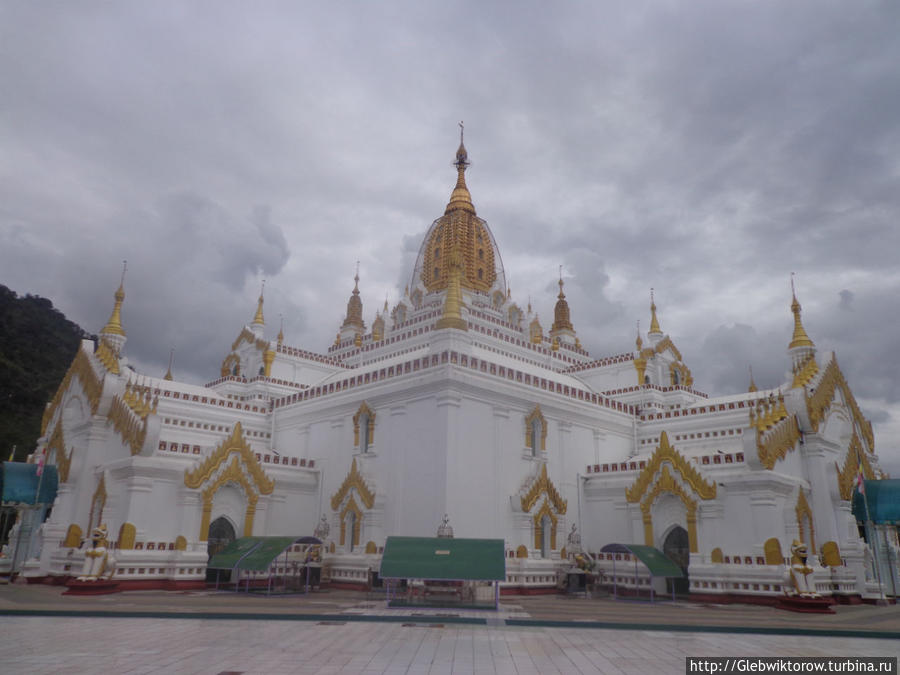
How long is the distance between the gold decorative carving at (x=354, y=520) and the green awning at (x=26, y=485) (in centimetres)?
1333

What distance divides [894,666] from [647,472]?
15.6 meters

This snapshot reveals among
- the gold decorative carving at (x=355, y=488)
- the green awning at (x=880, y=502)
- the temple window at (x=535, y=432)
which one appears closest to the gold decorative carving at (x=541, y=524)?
the temple window at (x=535, y=432)

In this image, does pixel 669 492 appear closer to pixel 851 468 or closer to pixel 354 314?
pixel 851 468

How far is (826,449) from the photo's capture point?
29.0 m

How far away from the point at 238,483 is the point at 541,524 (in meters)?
12.5

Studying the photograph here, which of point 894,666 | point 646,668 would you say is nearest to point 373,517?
point 646,668

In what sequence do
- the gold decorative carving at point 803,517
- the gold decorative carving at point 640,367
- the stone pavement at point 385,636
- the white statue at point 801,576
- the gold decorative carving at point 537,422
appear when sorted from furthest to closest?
the gold decorative carving at point 640,367 → the gold decorative carving at point 537,422 → the gold decorative carving at point 803,517 → the white statue at point 801,576 → the stone pavement at point 385,636

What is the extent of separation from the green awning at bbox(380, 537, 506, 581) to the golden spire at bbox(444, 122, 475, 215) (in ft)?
102

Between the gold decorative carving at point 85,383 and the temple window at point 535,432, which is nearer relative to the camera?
the temple window at point 535,432

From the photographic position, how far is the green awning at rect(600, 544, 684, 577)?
2417cm

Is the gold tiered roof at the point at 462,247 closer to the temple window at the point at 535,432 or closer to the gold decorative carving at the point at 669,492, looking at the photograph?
the temple window at the point at 535,432

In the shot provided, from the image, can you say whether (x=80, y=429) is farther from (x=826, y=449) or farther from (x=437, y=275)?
(x=826, y=449)

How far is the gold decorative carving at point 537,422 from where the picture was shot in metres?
29.0

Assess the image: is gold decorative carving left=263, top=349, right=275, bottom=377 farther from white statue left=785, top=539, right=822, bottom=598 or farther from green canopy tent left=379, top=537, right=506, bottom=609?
white statue left=785, top=539, right=822, bottom=598
